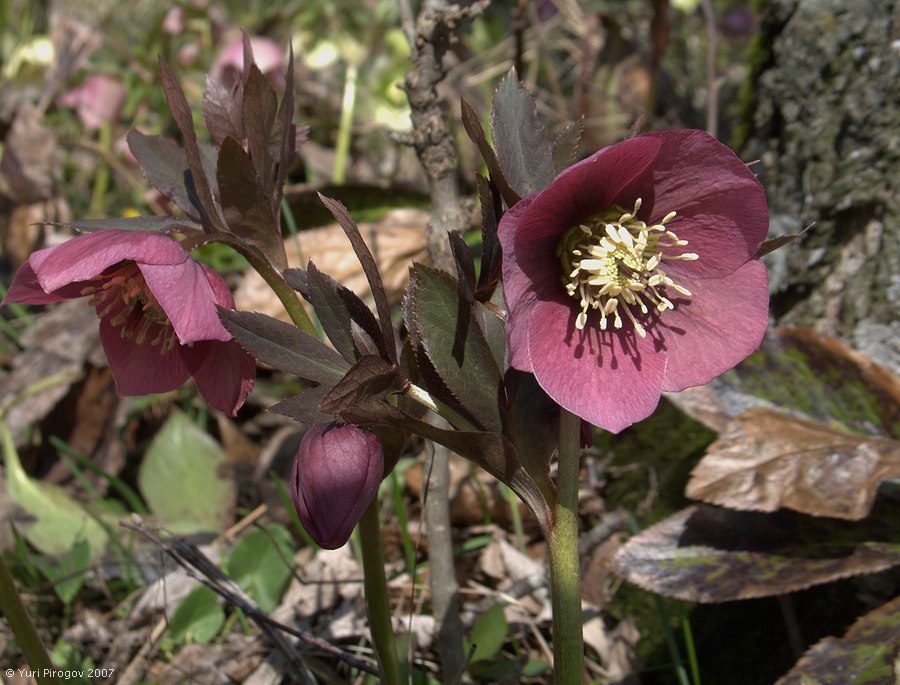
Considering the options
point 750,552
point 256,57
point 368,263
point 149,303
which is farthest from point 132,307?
point 256,57

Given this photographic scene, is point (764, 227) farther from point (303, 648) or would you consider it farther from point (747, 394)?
point (303, 648)

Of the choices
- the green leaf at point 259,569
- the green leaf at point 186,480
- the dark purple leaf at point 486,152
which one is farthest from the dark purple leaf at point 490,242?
the green leaf at point 186,480

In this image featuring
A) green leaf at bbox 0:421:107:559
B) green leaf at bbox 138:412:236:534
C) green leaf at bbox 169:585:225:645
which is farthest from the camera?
green leaf at bbox 138:412:236:534

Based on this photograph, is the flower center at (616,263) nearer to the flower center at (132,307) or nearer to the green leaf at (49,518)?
Result: the flower center at (132,307)

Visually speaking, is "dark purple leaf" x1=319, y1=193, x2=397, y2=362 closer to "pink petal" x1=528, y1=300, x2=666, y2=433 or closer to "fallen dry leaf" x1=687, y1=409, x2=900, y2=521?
"pink petal" x1=528, y1=300, x2=666, y2=433

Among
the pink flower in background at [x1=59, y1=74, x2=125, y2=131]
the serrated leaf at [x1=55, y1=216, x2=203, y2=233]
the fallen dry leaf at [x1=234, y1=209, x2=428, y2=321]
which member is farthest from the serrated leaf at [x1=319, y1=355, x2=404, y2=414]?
the pink flower in background at [x1=59, y1=74, x2=125, y2=131]

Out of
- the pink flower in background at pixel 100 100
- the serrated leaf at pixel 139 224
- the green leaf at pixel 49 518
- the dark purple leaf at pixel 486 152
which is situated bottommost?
the green leaf at pixel 49 518

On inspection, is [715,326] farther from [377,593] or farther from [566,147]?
[377,593]
